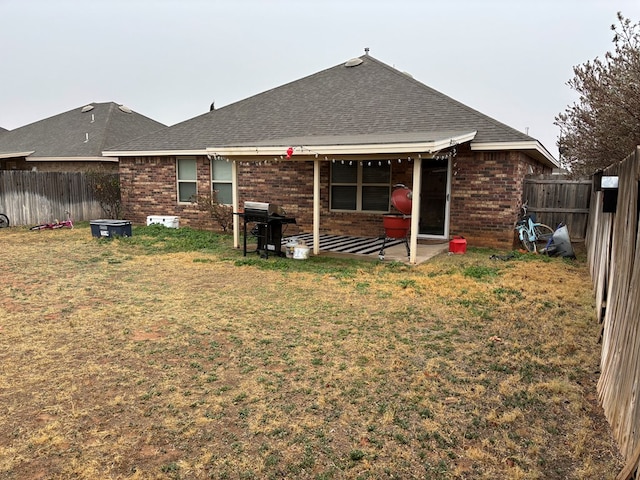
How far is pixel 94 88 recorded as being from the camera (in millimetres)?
31750

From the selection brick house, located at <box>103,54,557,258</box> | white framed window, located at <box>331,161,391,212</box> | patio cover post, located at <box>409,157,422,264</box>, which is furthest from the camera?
white framed window, located at <box>331,161,391,212</box>

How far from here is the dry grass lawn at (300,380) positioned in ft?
8.24

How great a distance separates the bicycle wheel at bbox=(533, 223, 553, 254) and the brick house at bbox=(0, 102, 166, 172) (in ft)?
54.3

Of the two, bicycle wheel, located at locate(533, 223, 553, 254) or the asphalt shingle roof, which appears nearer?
bicycle wheel, located at locate(533, 223, 553, 254)

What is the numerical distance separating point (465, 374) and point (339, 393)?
1.15m

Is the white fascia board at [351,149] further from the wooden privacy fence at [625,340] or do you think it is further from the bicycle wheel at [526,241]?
the wooden privacy fence at [625,340]

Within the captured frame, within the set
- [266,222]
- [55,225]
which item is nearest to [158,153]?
[55,225]

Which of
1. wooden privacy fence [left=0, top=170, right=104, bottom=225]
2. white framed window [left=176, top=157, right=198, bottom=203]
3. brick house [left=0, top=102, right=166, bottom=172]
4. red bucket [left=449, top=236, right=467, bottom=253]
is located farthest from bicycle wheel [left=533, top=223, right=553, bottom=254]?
brick house [left=0, top=102, right=166, bottom=172]

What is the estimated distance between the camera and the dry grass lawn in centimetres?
251

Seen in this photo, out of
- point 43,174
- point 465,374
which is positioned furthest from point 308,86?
point 465,374

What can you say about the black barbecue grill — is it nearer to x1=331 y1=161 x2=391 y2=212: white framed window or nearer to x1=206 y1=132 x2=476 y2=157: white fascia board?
x1=206 y1=132 x2=476 y2=157: white fascia board

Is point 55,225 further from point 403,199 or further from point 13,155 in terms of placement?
point 403,199

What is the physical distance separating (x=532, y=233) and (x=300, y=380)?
26.9 feet

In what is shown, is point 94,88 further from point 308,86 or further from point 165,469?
point 165,469
